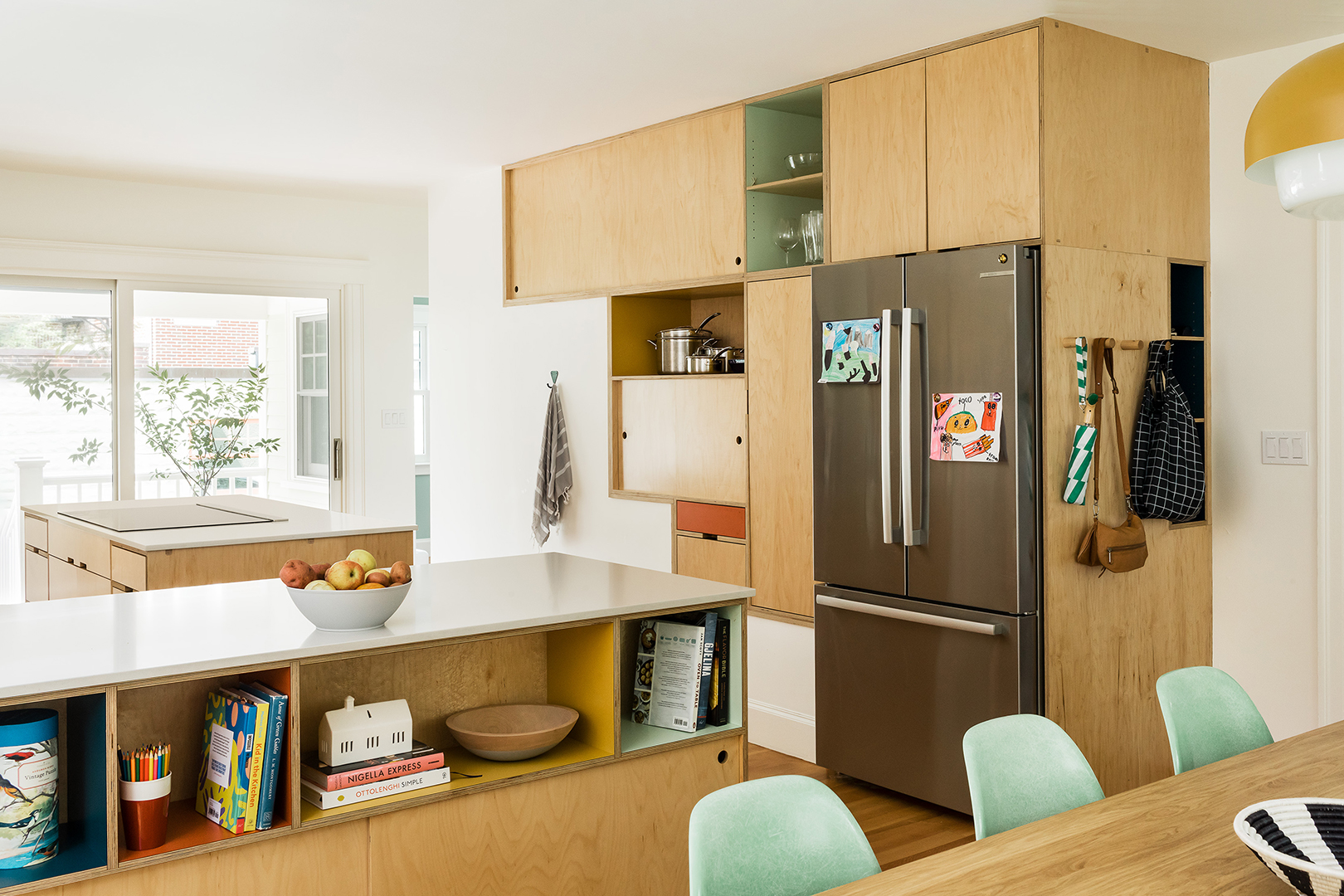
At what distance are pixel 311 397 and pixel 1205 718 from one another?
5.68 metres

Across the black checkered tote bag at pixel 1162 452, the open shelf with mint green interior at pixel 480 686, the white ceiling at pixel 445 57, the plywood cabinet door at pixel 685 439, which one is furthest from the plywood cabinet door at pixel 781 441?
the open shelf with mint green interior at pixel 480 686

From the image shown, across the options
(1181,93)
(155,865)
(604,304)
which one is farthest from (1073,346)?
(155,865)

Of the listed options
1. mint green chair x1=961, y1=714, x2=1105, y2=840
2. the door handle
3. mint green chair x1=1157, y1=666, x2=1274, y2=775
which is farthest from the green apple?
the door handle

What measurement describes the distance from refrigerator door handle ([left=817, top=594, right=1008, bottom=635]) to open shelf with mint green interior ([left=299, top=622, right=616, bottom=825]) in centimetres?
138

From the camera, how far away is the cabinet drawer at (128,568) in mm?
3555

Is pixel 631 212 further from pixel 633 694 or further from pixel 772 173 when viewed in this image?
→ pixel 633 694

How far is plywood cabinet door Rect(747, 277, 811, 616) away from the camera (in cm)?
402

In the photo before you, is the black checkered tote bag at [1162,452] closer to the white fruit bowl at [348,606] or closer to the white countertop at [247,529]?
the white fruit bowl at [348,606]

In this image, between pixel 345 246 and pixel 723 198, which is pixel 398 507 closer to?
pixel 345 246

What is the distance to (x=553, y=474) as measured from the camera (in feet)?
17.1

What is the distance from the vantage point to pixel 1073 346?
3.28 metres

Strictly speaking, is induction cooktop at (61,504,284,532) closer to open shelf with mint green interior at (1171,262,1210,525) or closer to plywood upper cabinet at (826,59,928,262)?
plywood upper cabinet at (826,59,928,262)

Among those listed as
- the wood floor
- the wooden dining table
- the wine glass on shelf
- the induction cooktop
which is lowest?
the wood floor

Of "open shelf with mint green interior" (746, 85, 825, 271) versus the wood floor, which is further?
"open shelf with mint green interior" (746, 85, 825, 271)
